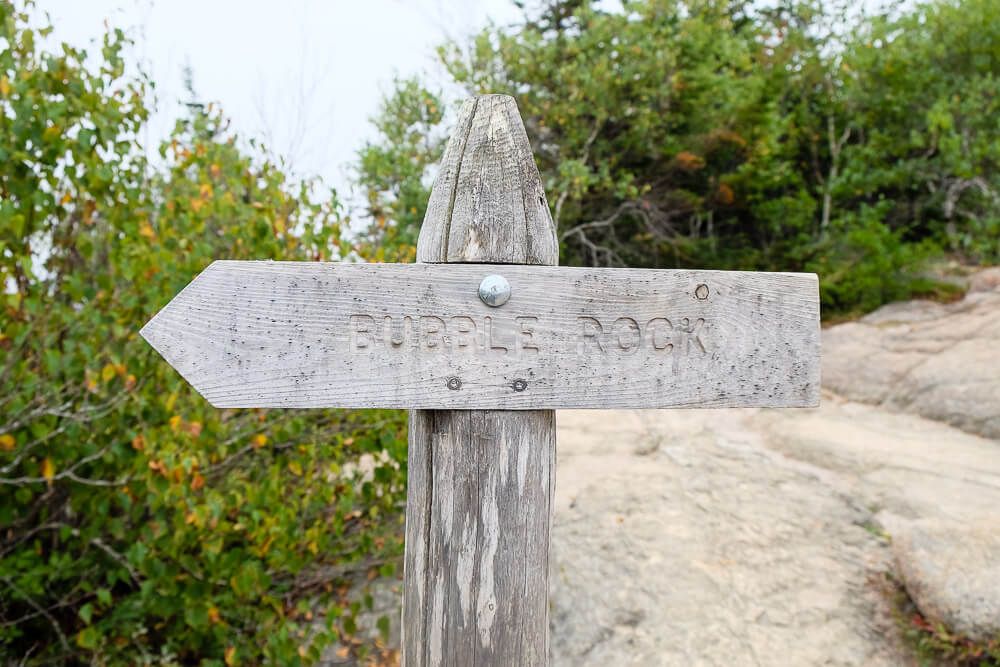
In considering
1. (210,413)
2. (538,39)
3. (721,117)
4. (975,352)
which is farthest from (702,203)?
(210,413)

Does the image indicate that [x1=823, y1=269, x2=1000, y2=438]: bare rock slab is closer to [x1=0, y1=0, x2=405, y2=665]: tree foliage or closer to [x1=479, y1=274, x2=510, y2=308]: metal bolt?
[x1=0, y1=0, x2=405, y2=665]: tree foliage

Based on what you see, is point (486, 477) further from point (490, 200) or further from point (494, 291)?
point (490, 200)

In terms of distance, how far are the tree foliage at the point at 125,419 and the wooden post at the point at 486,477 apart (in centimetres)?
97

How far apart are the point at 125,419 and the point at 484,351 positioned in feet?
5.45

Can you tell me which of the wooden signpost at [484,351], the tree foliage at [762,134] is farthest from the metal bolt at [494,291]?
the tree foliage at [762,134]

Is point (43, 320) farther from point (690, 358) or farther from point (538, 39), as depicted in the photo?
point (538, 39)

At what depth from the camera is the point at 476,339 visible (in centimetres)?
130

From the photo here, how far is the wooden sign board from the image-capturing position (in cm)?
128

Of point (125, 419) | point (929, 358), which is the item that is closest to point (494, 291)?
point (125, 419)

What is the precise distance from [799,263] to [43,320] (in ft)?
37.7

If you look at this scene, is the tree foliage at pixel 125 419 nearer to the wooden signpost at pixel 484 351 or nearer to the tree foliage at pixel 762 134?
the wooden signpost at pixel 484 351

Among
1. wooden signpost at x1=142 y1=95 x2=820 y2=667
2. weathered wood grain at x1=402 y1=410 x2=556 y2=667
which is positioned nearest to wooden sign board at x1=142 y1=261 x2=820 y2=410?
wooden signpost at x1=142 y1=95 x2=820 y2=667

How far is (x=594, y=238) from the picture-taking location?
1228cm

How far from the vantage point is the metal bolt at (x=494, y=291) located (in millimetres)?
1296
